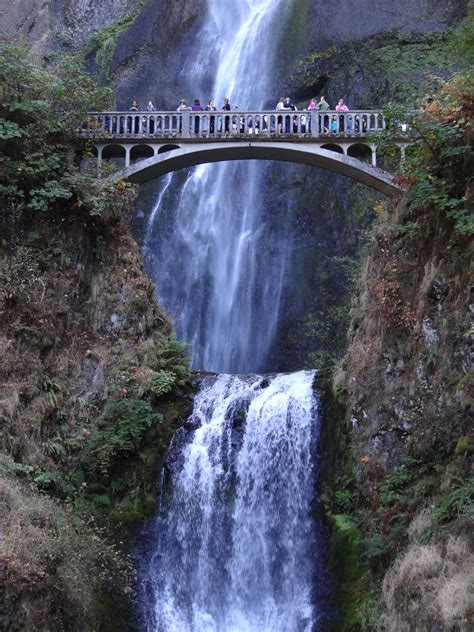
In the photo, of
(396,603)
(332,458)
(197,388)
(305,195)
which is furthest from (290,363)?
(396,603)

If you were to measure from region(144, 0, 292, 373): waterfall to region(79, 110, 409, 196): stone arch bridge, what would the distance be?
8.68 meters

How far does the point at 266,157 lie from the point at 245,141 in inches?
37.2

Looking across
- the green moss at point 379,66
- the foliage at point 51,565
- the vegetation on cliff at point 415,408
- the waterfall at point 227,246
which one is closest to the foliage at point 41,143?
the foliage at point 51,565

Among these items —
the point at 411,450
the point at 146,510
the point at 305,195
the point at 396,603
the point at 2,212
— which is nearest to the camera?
the point at 396,603

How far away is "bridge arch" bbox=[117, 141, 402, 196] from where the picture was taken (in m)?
17.8

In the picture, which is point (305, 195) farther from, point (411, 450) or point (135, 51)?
point (411, 450)

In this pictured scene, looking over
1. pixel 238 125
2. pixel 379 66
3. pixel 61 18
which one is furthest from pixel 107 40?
pixel 238 125

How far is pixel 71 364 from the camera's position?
15.9 meters

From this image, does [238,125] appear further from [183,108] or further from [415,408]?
[415,408]

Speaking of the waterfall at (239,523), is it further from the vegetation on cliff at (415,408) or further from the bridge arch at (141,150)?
the bridge arch at (141,150)

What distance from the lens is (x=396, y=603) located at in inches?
388

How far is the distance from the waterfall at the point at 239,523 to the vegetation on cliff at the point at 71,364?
65cm

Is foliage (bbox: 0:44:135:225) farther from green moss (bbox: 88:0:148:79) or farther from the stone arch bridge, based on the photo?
green moss (bbox: 88:0:148:79)

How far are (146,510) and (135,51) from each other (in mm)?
25179
